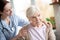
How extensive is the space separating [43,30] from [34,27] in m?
0.09

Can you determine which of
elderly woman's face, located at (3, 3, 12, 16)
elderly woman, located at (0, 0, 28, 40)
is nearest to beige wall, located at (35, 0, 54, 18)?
elderly woman, located at (0, 0, 28, 40)

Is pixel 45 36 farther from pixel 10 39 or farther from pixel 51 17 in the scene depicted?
pixel 51 17

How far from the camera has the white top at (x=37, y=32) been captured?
1.27m

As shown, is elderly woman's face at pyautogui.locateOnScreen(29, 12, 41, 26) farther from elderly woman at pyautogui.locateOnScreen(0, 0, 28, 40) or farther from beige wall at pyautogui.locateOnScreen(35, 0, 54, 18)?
beige wall at pyautogui.locateOnScreen(35, 0, 54, 18)

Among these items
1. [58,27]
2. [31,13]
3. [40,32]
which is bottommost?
[58,27]

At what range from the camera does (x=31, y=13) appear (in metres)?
1.22

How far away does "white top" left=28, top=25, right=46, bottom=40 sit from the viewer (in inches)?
50.0

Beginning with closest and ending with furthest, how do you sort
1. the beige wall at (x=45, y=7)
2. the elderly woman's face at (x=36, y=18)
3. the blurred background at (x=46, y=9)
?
the elderly woman's face at (x=36, y=18) < the blurred background at (x=46, y=9) < the beige wall at (x=45, y=7)

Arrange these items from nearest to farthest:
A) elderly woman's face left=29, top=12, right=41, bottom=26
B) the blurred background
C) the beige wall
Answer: elderly woman's face left=29, top=12, right=41, bottom=26 → the blurred background → the beige wall

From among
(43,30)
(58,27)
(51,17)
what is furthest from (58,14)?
(43,30)

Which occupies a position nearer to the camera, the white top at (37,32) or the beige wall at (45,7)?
A: the white top at (37,32)

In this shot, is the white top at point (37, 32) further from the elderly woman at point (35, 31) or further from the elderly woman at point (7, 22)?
the elderly woman at point (7, 22)

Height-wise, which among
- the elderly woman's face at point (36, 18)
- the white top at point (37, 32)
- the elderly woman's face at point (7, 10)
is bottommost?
the white top at point (37, 32)

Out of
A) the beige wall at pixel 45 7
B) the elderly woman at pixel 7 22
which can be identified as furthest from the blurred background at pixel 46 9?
the elderly woman at pixel 7 22
